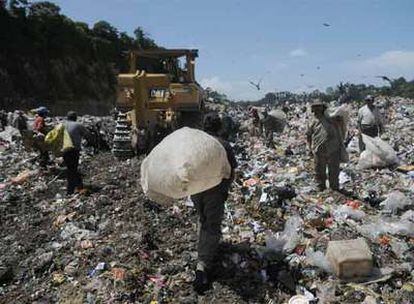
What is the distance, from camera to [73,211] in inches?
286

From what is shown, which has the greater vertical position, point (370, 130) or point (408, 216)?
point (370, 130)

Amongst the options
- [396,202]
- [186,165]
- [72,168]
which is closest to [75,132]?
[72,168]

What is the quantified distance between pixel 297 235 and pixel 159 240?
1.38 metres

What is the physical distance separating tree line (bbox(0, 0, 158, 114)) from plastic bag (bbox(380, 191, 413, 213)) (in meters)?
24.9

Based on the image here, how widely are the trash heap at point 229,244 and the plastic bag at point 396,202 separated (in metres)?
0.02

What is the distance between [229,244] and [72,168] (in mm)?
3680

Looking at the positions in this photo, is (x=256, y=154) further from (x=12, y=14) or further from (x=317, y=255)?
(x=12, y=14)

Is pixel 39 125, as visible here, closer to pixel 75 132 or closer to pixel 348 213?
pixel 75 132

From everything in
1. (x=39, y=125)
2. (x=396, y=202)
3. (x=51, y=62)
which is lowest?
(x=396, y=202)

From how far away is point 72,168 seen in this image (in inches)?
323

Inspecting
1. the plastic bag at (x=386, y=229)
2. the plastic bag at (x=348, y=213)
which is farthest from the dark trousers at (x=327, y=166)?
the plastic bag at (x=386, y=229)

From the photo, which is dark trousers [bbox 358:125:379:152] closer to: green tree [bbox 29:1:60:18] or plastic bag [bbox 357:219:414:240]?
plastic bag [bbox 357:219:414:240]

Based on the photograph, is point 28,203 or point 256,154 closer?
point 28,203

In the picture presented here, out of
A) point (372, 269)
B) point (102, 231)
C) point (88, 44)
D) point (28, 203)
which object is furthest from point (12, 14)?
point (372, 269)
